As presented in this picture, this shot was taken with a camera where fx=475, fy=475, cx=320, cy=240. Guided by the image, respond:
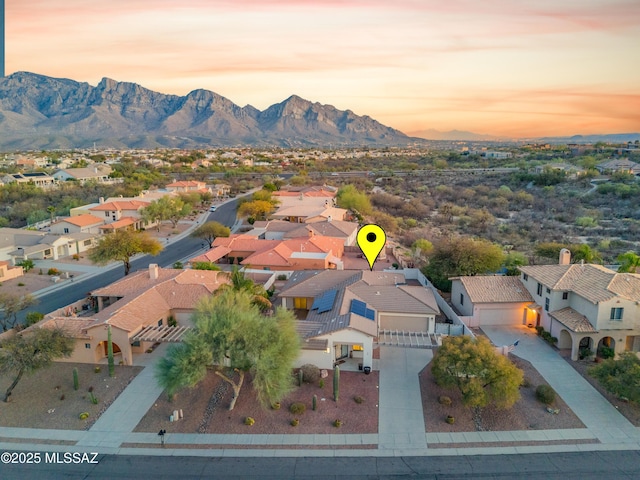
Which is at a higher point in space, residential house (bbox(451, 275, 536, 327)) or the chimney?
the chimney

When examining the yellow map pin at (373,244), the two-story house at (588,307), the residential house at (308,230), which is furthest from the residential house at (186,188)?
the two-story house at (588,307)

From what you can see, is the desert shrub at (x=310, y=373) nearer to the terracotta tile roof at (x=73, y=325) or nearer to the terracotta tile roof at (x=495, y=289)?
the terracotta tile roof at (x=495, y=289)

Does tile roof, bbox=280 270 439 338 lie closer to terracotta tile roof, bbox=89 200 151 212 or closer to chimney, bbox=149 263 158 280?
chimney, bbox=149 263 158 280

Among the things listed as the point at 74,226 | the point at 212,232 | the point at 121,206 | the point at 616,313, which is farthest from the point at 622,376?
the point at 121,206

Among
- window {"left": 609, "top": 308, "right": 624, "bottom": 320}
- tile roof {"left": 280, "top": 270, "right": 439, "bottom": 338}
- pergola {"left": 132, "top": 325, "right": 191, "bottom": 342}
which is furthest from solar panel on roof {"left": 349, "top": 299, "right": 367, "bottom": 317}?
window {"left": 609, "top": 308, "right": 624, "bottom": 320}

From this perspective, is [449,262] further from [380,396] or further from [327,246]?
[380,396]

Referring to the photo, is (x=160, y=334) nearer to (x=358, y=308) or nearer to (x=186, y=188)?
(x=358, y=308)
